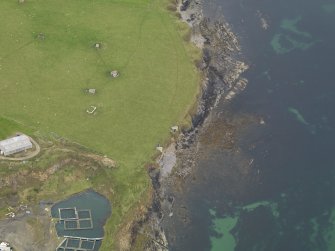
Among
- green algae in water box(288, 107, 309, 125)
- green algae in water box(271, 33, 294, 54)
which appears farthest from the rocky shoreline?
green algae in water box(288, 107, 309, 125)

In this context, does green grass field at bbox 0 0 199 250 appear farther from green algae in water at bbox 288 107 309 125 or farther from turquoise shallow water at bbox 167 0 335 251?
green algae in water at bbox 288 107 309 125

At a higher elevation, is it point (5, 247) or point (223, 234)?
point (223, 234)

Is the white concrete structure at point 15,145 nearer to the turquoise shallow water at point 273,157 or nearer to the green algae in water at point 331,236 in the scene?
the turquoise shallow water at point 273,157

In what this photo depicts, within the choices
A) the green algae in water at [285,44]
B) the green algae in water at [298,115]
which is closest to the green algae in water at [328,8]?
the green algae in water at [285,44]

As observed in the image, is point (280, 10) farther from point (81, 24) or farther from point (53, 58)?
point (53, 58)

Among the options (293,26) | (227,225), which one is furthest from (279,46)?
(227,225)

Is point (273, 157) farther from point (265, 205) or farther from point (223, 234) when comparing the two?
point (223, 234)
